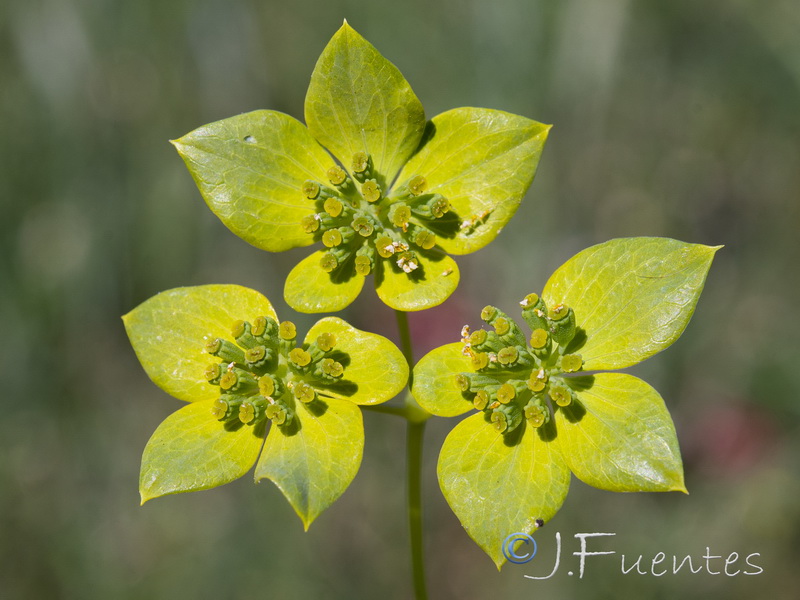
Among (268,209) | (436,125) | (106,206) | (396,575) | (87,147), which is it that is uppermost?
(436,125)

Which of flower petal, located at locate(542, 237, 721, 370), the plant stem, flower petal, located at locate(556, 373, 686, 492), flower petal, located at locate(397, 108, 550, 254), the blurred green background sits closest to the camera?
flower petal, located at locate(556, 373, 686, 492)

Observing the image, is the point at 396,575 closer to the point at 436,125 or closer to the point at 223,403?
the point at 223,403

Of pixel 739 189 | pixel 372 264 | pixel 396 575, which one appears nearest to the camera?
pixel 372 264

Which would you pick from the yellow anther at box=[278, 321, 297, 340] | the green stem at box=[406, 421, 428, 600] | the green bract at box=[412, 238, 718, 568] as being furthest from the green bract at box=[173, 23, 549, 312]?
the green stem at box=[406, 421, 428, 600]

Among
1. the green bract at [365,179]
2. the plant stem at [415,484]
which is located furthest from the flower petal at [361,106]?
the plant stem at [415,484]

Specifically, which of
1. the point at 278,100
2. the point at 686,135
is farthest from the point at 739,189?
the point at 278,100

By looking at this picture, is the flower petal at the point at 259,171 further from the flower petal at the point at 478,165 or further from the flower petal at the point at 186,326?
the flower petal at the point at 478,165

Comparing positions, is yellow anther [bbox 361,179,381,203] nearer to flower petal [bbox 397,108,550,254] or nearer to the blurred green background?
flower petal [bbox 397,108,550,254]
